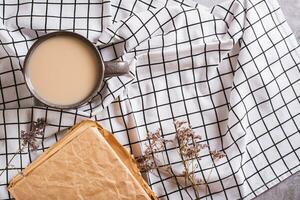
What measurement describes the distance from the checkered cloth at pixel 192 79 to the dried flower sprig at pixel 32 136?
0.02 metres

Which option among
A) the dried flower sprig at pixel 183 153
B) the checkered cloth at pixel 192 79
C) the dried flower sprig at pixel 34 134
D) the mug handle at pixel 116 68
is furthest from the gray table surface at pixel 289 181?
the dried flower sprig at pixel 34 134

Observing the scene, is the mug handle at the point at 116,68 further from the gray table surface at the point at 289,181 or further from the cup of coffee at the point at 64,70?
the gray table surface at the point at 289,181

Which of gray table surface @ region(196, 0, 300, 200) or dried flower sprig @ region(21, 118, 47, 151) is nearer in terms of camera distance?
dried flower sprig @ region(21, 118, 47, 151)

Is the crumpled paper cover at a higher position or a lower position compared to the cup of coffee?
lower

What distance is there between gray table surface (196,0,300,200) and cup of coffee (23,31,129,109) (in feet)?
0.88

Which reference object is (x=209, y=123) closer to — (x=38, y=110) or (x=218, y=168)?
(x=218, y=168)

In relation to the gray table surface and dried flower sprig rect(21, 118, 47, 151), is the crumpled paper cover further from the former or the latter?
the gray table surface

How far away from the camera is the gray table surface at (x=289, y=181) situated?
100 cm

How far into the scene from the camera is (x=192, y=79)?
3.21 ft

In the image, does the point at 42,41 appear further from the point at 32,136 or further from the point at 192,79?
the point at 192,79

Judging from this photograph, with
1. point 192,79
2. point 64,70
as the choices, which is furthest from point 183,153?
point 64,70

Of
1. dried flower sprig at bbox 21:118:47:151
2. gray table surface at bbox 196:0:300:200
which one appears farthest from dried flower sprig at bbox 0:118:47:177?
gray table surface at bbox 196:0:300:200

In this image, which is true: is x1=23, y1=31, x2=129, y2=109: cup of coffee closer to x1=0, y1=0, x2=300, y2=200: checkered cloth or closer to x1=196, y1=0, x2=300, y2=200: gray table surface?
x1=0, y1=0, x2=300, y2=200: checkered cloth

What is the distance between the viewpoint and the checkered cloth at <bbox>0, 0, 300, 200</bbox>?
0.95 metres
